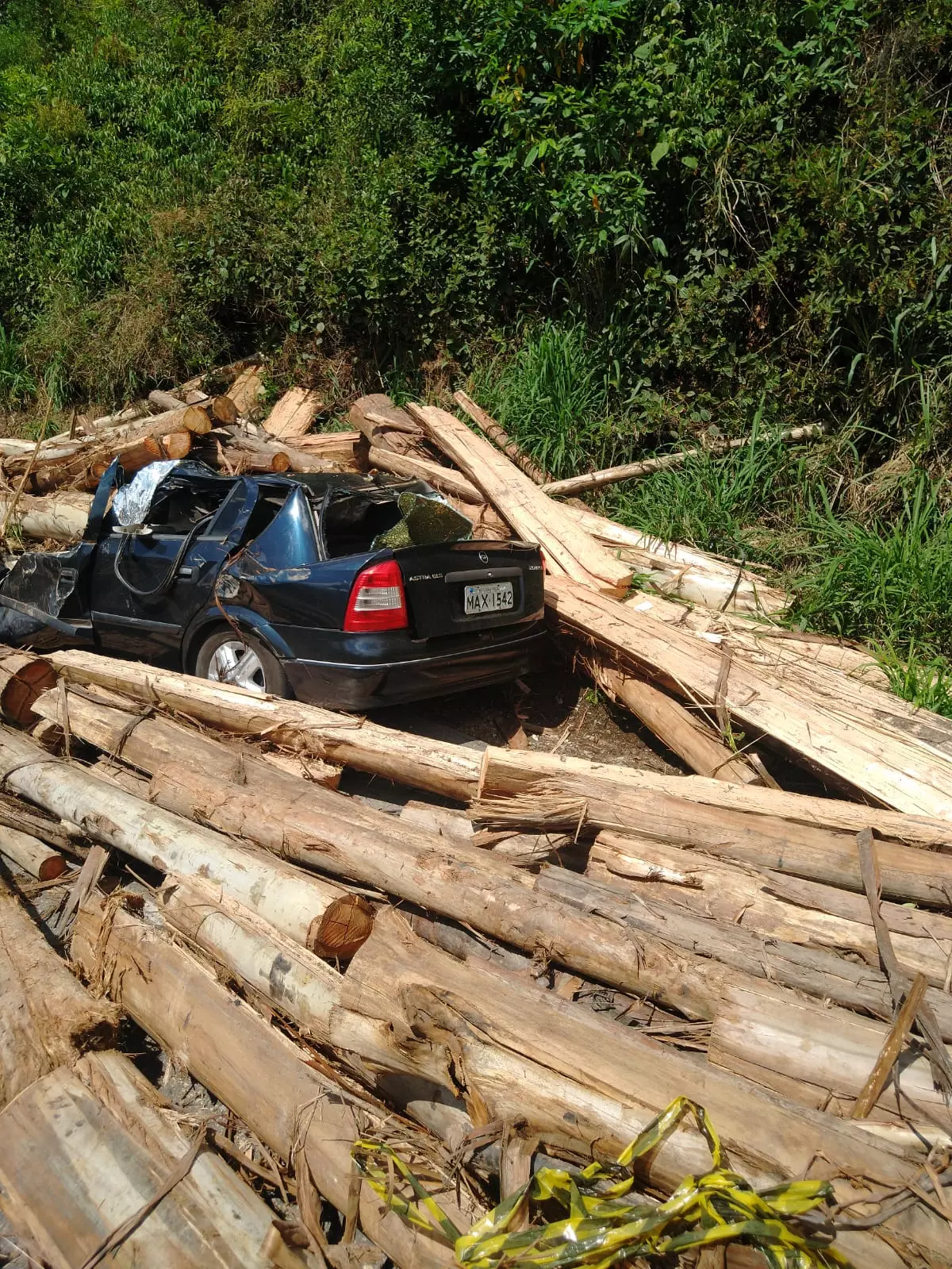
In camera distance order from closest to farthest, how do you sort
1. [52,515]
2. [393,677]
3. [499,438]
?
[393,677] < [499,438] < [52,515]

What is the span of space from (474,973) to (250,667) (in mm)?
3239

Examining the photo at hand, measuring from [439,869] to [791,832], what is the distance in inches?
57.6

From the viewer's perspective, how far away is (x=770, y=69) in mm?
7988

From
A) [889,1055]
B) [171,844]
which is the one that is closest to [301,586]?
[171,844]

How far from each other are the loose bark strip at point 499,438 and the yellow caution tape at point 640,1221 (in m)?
6.06

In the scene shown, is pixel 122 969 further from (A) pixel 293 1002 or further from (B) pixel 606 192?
(B) pixel 606 192

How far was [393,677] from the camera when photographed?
17.9ft

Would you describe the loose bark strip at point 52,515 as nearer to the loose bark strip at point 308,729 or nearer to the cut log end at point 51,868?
the loose bark strip at point 308,729

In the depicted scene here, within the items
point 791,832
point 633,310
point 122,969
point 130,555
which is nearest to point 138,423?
point 130,555

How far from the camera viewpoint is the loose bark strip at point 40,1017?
3.29m

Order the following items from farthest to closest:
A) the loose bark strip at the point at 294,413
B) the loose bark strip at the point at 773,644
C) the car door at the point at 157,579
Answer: the loose bark strip at the point at 294,413 → the car door at the point at 157,579 → the loose bark strip at the point at 773,644

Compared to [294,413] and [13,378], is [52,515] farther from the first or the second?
[13,378]

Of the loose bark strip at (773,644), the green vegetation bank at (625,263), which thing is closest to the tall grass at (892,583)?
the green vegetation bank at (625,263)

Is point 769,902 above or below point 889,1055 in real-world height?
below
